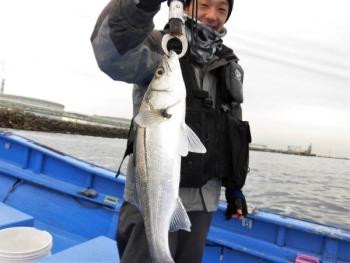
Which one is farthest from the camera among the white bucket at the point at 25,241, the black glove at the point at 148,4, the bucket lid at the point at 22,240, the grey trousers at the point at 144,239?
the bucket lid at the point at 22,240

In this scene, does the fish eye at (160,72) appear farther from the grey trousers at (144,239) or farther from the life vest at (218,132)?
the grey trousers at (144,239)

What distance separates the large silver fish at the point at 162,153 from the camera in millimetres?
1789

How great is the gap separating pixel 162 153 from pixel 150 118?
0.24m

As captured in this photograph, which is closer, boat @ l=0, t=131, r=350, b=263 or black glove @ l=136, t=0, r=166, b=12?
black glove @ l=136, t=0, r=166, b=12

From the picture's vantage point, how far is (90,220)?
195 inches

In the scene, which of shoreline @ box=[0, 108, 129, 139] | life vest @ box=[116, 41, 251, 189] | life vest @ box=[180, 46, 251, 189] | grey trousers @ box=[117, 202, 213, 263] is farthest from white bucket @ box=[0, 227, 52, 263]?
shoreline @ box=[0, 108, 129, 139]

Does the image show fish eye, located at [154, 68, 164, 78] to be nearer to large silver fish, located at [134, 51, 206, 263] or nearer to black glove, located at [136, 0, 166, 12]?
large silver fish, located at [134, 51, 206, 263]

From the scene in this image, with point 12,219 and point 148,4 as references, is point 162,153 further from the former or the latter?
point 12,219

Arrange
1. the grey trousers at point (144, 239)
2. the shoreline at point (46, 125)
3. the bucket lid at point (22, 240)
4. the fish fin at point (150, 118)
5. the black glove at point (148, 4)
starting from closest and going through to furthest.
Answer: the black glove at point (148, 4) → the fish fin at point (150, 118) → the grey trousers at point (144, 239) → the bucket lid at point (22, 240) → the shoreline at point (46, 125)

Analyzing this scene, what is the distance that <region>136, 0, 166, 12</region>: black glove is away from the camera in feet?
5.52

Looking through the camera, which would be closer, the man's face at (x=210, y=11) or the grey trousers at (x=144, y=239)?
the grey trousers at (x=144, y=239)

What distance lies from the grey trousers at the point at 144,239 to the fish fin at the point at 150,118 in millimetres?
676

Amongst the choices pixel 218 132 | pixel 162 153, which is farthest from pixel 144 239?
pixel 218 132

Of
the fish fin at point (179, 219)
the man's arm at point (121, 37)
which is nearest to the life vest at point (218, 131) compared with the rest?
the fish fin at point (179, 219)
